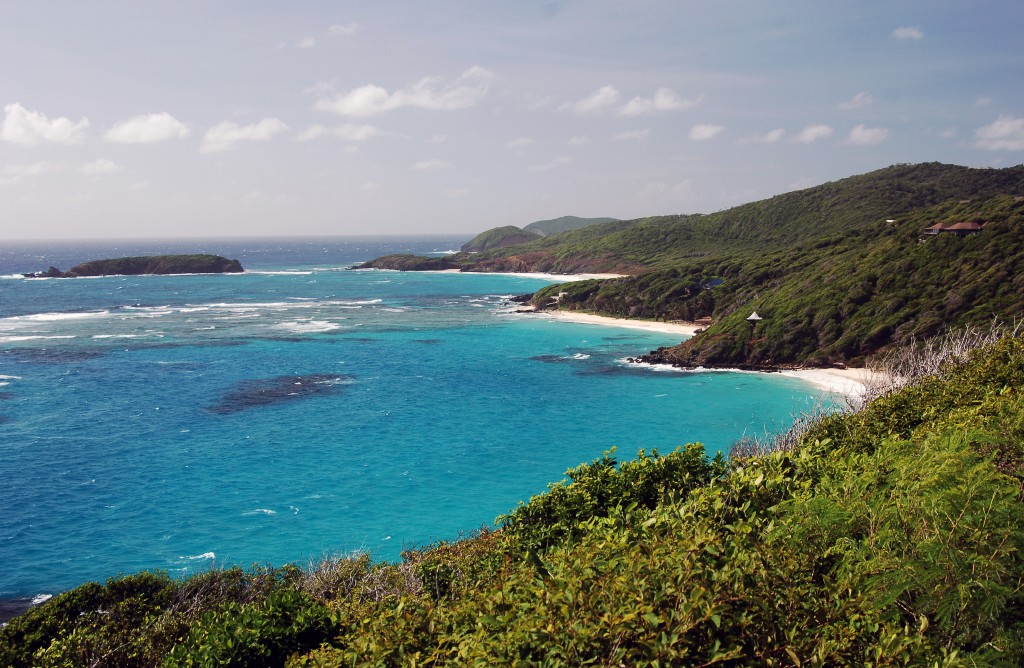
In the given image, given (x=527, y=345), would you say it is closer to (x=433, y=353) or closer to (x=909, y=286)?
(x=433, y=353)

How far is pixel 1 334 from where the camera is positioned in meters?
76.2

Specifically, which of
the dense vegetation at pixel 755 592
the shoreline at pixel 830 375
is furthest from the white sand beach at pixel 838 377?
the dense vegetation at pixel 755 592

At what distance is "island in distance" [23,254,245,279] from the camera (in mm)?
157750

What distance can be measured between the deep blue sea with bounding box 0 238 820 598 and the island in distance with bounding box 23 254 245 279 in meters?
83.2

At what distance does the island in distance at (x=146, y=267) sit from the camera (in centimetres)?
15775

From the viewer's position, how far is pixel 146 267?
16738cm

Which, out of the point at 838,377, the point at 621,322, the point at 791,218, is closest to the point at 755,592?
the point at 838,377

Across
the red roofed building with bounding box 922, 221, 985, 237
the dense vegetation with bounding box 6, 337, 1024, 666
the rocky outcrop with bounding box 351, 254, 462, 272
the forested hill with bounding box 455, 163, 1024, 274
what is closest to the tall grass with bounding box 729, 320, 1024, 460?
the dense vegetation with bounding box 6, 337, 1024, 666

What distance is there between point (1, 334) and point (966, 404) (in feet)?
296

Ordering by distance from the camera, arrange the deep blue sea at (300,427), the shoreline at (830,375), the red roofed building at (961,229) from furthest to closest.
Answer: the red roofed building at (961,229) < the shoreline at (830,375) < the deep blue sea at (300,427)

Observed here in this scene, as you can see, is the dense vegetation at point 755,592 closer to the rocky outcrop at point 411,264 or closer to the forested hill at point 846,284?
the forested hill at point 846,284

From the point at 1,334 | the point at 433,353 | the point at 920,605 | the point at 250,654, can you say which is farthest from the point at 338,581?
the point at 1,334

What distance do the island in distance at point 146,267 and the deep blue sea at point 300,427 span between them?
83190 millimetres

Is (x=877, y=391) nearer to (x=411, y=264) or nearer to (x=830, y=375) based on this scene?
(x=830, y=375)
